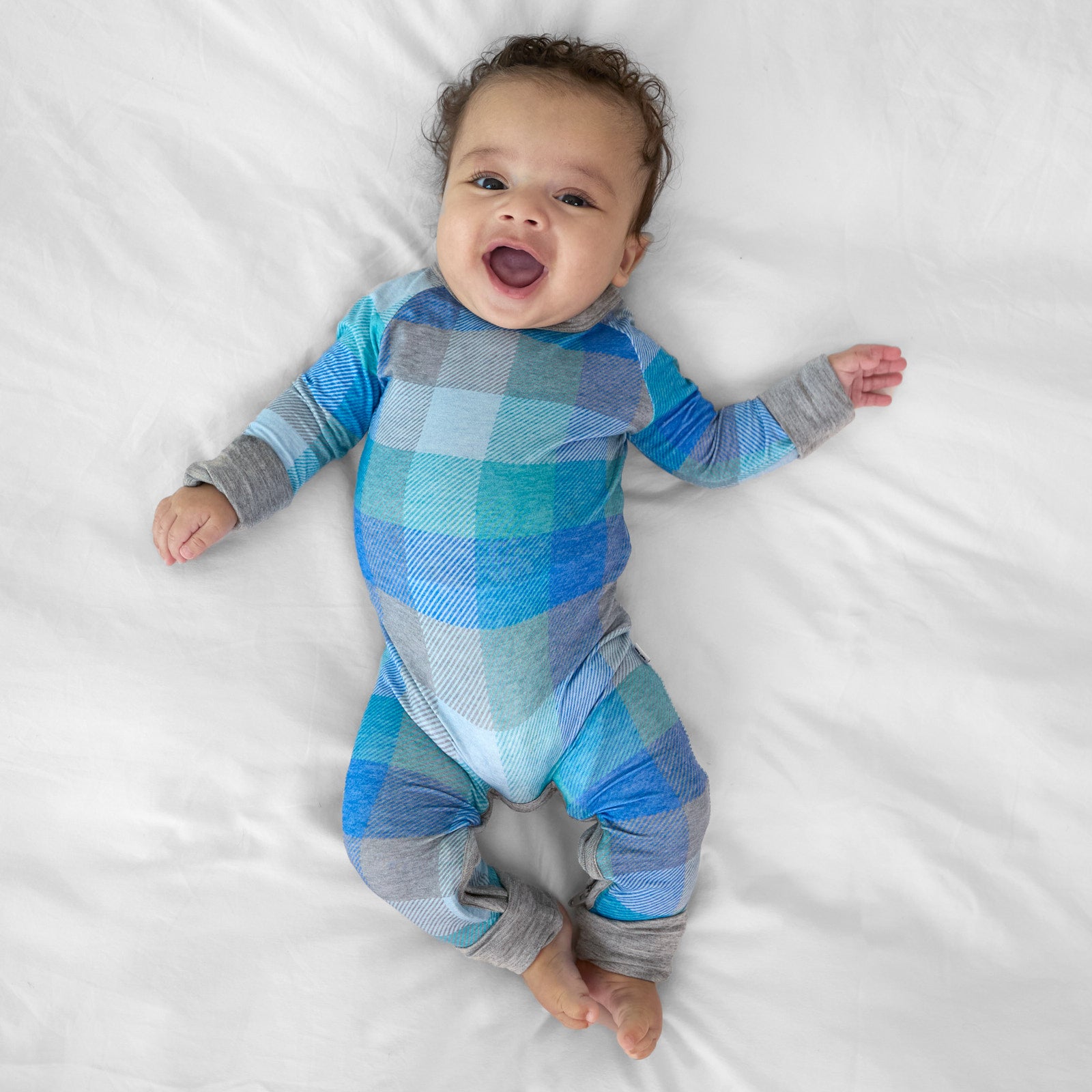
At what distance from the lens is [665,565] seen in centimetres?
137

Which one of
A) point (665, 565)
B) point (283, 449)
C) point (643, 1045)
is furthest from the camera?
point (665, 565)

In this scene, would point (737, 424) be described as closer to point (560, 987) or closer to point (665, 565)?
point (665, 565)

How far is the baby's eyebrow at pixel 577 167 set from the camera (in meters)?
1.20

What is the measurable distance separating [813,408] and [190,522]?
82cm

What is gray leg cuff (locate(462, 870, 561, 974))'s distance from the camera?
1196 mm

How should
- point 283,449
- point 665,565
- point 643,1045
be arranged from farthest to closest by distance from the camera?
point 665,565
point 283,449
point 643,1045

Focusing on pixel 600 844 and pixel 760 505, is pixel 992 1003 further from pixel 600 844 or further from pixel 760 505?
pixel 760 505

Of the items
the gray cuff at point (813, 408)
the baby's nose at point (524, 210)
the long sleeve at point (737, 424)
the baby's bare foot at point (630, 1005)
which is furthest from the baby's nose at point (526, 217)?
the baby's bare foot at point (630, 1005)

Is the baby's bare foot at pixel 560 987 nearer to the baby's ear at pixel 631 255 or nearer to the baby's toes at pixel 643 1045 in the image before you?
the baby's toes at pixel 643 1045

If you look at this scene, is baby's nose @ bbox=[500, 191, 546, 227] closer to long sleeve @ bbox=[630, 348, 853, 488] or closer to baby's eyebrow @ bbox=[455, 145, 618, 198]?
baby's eyebrow @ bbox=[455, 145, 618, 198]

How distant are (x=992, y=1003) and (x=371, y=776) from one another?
81cm

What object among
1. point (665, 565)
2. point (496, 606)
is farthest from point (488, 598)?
point (665, 565)

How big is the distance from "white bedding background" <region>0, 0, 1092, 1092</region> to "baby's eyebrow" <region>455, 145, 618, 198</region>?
16 cm

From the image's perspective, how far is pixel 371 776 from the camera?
1.22 m
